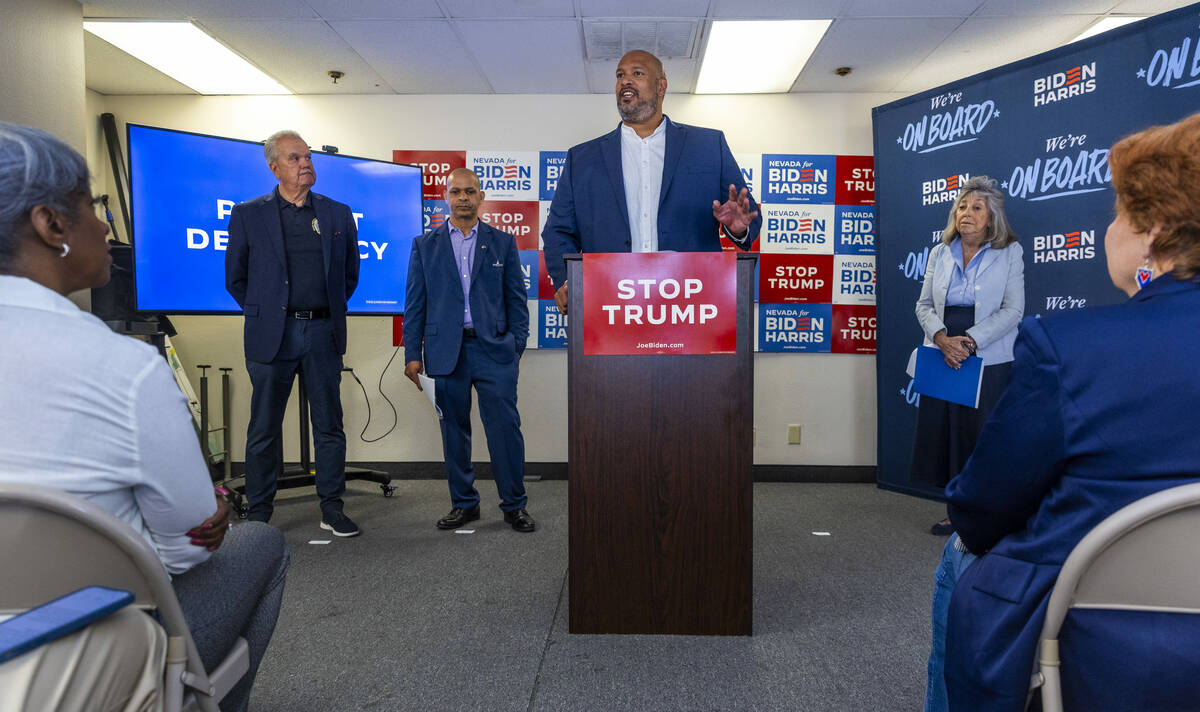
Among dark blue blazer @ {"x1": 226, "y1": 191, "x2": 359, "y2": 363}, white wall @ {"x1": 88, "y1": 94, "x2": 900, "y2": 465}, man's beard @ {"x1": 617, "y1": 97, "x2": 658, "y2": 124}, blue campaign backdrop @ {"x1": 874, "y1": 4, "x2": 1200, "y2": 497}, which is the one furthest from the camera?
white wall @ {"x1": 88, "y1": 94, "x2": 900, "y2": 465}

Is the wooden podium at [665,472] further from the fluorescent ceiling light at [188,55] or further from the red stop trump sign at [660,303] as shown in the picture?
the fluorescent ceiling light at [188,55]

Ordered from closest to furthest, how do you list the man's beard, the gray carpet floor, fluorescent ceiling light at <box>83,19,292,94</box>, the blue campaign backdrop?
the gray carpet floor → the man's beard → the blue campaign backdrop → fluorescent ceiling light at <box>83,19,292,94</box>

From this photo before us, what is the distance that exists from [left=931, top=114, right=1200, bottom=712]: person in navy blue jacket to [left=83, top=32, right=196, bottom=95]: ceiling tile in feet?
14.9

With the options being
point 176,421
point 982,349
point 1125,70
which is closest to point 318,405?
point 176,421

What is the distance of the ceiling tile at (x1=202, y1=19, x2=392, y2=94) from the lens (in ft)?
11.5

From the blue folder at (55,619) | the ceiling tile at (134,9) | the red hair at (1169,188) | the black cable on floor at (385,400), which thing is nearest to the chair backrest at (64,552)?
the blue folder at (55,619)

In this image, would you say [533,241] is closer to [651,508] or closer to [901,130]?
[901,130]

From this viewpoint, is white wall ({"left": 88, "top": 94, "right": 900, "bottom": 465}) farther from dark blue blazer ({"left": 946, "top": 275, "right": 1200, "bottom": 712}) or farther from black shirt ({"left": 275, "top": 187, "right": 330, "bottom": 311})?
dark blue blazer ({"left": 946, "top": 275, "right": 1200, "bottom": 712})

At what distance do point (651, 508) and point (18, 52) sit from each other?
3324 mm

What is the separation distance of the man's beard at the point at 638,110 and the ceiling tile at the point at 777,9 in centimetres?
122

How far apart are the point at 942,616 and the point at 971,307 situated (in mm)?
2336

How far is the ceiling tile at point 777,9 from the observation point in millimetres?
3260

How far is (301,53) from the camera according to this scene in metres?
3.82

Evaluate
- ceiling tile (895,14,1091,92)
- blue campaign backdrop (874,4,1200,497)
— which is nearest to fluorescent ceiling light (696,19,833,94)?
blue campaign backdrop (874,4,1200,497)
